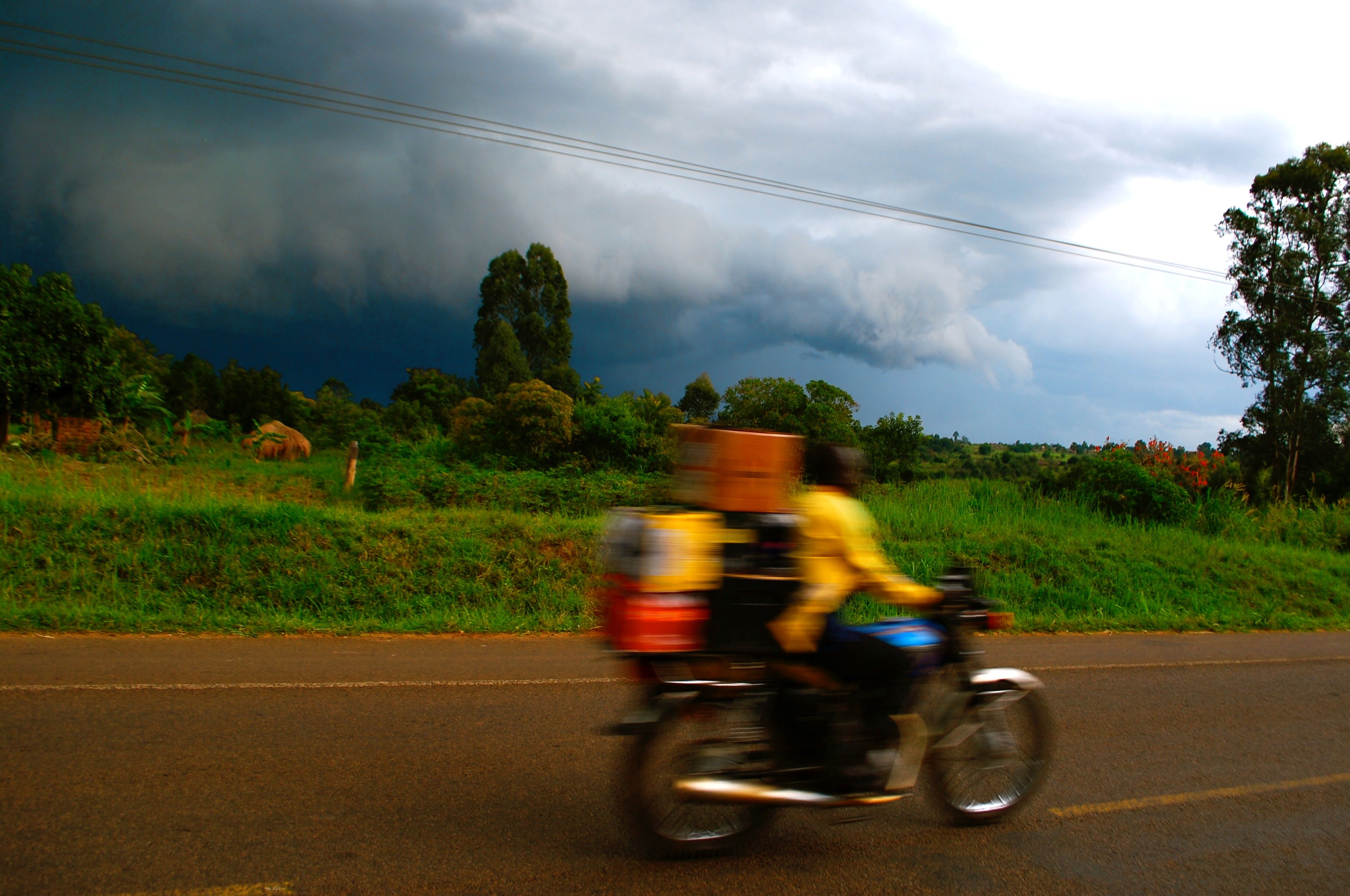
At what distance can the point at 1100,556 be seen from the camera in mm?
12844

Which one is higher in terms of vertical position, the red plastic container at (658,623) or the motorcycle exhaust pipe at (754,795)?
the red plastic container at (658,623)

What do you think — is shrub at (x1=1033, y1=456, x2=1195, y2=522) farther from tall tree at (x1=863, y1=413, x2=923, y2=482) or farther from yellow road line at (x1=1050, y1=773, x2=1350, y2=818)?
yellow road line at (x1=1050, y1=773, x2=1350, y2=818)

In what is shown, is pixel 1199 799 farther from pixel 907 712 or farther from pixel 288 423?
pixel 288 423

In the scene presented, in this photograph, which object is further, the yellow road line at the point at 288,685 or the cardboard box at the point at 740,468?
the yellow road line at the point at 288,685

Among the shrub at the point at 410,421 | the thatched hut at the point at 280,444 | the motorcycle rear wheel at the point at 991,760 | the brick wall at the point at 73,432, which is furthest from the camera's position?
the shrub at the point at 410,421

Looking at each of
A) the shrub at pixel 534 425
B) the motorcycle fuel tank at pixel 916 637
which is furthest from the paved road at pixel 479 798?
the shrub at pixel 534 425

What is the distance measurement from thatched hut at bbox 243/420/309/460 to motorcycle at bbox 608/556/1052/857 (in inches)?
666

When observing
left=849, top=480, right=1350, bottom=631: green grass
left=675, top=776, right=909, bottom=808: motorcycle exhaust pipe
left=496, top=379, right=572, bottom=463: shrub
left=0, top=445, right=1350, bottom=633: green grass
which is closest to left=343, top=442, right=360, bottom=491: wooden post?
left=0, top=445, right=1350, bottom=633: green grass

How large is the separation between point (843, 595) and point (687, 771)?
94cm

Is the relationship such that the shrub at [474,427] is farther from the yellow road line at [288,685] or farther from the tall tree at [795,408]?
the yellow road line at [288,685]

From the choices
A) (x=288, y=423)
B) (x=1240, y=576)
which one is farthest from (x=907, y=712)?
(x=288, y=423)

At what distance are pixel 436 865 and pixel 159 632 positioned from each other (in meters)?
5.36

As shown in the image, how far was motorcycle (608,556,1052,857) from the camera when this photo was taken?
294cm

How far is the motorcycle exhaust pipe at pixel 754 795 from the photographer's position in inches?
118
